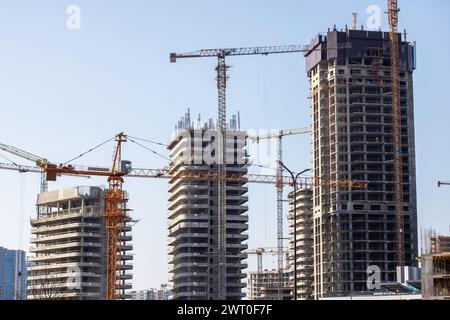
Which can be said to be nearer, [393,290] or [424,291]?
[424,291]

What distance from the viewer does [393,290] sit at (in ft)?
562
